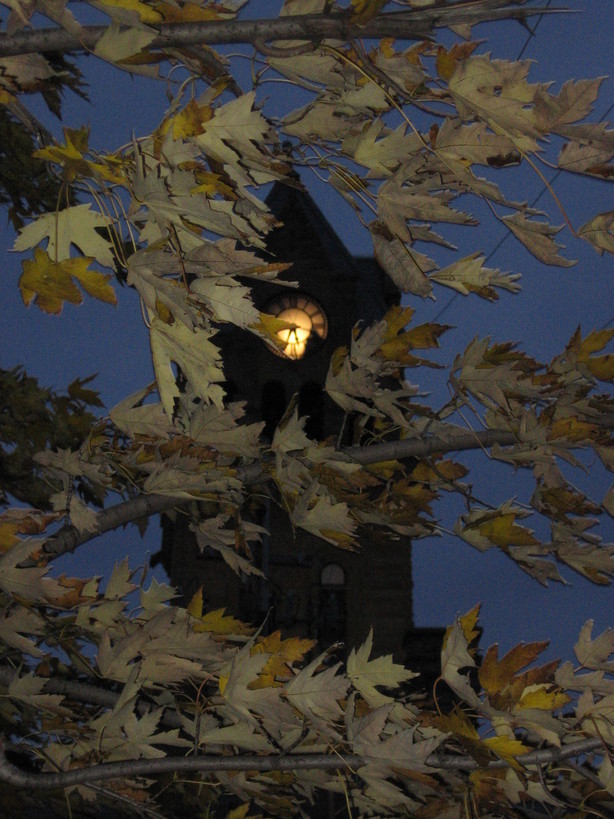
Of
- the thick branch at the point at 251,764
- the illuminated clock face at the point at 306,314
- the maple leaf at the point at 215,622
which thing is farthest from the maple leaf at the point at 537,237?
the illuminated clock face at the point at 306,314

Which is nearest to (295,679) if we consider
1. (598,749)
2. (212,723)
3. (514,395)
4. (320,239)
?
(212,723)

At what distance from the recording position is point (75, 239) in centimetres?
156

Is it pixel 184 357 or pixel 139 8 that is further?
pixel 184 357

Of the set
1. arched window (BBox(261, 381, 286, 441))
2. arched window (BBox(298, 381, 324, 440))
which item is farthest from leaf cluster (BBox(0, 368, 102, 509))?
arched window (BBox(261, 381, 286, 441))

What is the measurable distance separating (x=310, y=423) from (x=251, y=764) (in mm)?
20946

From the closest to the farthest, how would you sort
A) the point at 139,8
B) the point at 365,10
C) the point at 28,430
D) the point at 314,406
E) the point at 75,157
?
the point at 365,10, the point at 139,8, the point at 75,157, the point at 28,430, the point at 314,406

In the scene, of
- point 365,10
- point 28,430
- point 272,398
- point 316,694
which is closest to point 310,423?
point 272,398

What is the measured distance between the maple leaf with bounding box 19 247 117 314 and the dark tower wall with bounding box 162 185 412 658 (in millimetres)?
17476

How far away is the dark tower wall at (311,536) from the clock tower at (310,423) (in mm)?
31

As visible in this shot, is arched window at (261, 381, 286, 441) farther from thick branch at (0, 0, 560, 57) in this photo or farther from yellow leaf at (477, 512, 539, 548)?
thick branch at (0, 0, 560, 57)

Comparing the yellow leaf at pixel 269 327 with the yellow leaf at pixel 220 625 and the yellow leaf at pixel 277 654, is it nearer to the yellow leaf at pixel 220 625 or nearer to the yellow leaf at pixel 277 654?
the yellow leaf at pixel 277 654

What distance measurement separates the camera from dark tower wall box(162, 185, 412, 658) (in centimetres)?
2145

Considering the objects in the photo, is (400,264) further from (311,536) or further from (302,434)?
(311,536)

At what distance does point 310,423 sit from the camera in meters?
22.7
